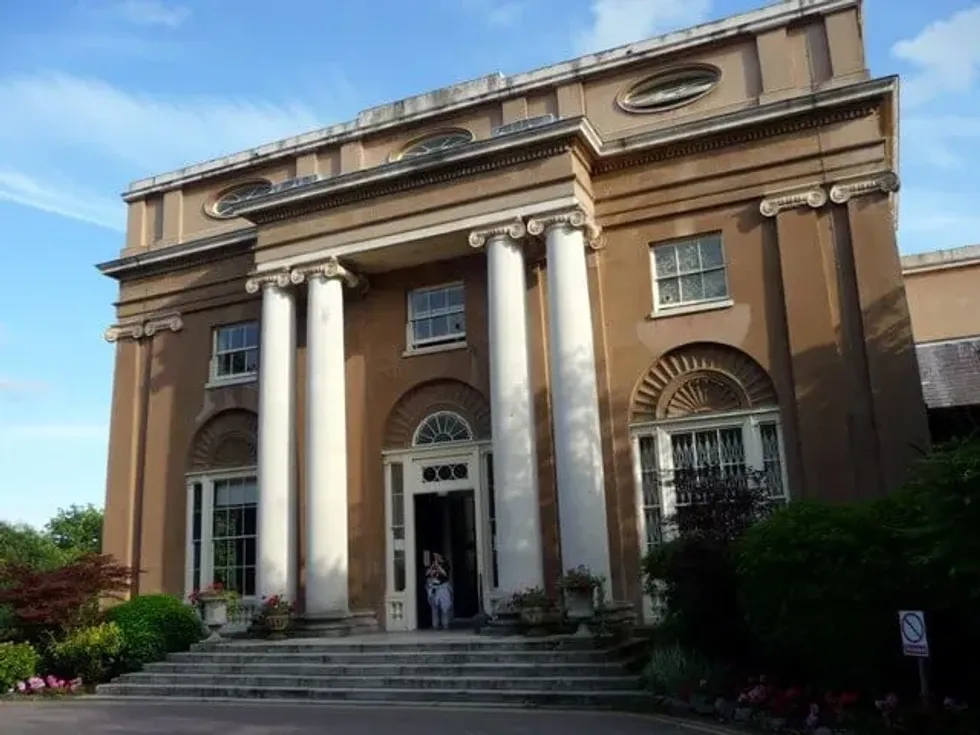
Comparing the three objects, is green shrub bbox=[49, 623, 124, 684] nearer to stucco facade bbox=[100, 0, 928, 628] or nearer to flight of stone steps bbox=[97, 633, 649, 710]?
flight of stone steps bbox=[97, 633, 649, 710]

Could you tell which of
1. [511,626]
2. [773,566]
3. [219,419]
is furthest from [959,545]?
[219,419]

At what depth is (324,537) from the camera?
1647 cm

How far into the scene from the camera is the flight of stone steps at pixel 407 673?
38.7ft

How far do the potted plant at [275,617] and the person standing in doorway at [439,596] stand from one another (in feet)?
8.33

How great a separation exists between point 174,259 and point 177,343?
1.89m

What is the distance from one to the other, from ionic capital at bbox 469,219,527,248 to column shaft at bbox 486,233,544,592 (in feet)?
0.27

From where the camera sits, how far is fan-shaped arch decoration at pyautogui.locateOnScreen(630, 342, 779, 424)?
15719mm

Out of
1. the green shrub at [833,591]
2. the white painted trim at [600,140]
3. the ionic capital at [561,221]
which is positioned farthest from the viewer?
the ionic capital at [561,221]

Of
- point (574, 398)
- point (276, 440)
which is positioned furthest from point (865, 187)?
point (276, 440)

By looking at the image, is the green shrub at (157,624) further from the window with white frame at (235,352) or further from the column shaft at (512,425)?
the column shaft at (512,425)

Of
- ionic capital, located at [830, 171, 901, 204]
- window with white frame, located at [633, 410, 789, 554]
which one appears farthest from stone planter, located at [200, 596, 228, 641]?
ionic capital, located at [830, 171, 901, 204]

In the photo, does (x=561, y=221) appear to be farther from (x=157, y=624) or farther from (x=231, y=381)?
(x=157, y=624)

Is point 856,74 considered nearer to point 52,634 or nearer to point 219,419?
point 219,419

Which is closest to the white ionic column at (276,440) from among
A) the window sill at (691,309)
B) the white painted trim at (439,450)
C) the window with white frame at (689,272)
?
the white painted trim at (439,450)
